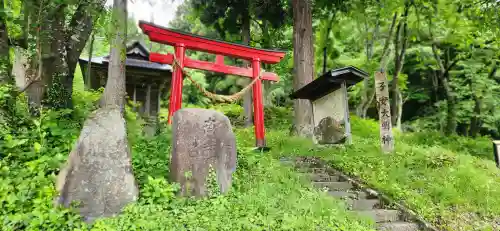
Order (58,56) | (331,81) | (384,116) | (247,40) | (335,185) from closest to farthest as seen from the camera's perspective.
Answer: (335,185) → (58,56) → (384,116) → (331,81) → (247,40)

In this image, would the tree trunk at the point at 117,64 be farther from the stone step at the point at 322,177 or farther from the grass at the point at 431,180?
the grass at the point at 431,180

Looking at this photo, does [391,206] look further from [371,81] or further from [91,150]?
[371,81]

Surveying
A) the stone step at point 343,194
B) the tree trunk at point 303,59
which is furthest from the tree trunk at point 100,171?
the tree trunk at point 303,59

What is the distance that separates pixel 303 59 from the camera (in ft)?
37.0

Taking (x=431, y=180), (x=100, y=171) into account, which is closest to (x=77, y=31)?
(x=100, y=171)

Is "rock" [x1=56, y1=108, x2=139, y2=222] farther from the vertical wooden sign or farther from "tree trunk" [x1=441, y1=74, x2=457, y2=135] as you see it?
"tree trunk" [x1=441, y1=74, x2=457, y2=135]

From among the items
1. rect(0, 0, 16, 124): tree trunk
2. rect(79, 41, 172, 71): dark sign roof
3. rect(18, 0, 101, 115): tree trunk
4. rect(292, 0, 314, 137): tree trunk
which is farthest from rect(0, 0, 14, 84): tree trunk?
rect(79, 41, 172, 71): dark sign roof

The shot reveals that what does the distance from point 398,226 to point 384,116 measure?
375 centimetres

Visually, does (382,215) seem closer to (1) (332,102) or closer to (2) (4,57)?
(1) (332,102)

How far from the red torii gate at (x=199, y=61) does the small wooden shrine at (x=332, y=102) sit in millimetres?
1429

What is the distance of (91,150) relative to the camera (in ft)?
14.8

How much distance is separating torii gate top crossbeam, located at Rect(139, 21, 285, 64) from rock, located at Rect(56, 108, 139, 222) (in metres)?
3.81

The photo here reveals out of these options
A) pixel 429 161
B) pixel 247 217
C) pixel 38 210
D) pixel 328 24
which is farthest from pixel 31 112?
pixel 328 24

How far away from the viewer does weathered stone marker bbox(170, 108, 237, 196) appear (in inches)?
197
